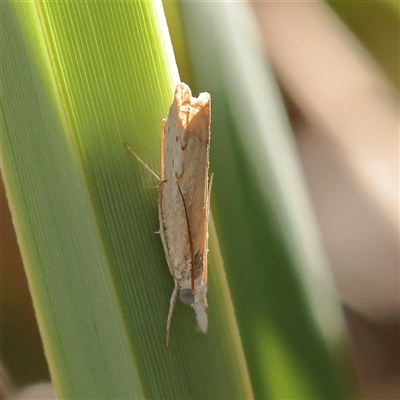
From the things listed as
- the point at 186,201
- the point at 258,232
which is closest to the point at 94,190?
the point at 186,201

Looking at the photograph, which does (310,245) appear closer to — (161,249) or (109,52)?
(161,249)

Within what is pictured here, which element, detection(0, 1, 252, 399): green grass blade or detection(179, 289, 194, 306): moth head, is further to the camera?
detection(179, 289, 194, 306): moth head

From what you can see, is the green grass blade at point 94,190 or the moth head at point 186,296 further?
the moth head at point 186,296

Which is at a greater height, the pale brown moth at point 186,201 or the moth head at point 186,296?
the pale brown moth at point 186,201

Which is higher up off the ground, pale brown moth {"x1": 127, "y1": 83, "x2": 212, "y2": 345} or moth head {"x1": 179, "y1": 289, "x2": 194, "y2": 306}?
pale brown moth {"x1": 127, "y1": 83, "x2": 212, "y2": 345}
